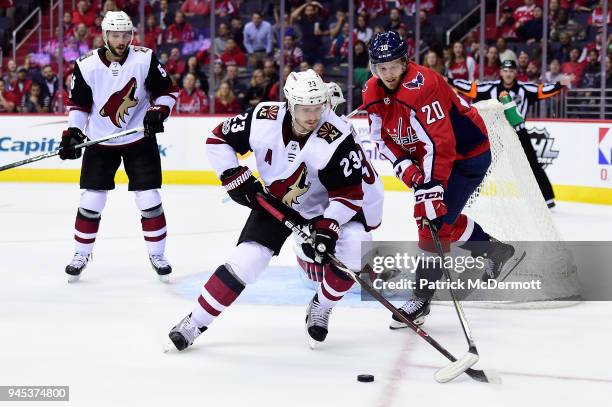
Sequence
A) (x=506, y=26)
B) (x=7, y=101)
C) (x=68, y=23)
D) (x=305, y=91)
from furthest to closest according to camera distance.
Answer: (x=68, y=23) → (x=7, y=101) → (x=506, y=26) → (x=305, y=91)

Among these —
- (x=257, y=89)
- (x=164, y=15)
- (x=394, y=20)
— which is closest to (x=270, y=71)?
(x=257, y=89)

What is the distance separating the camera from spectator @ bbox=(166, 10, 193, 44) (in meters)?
10.7

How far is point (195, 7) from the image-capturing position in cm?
1086

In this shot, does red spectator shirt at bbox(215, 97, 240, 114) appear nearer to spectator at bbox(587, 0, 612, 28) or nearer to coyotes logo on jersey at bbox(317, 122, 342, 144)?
spectator at bbox(587, 0, 612, 28)

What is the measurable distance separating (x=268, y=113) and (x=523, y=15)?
673 centimetres

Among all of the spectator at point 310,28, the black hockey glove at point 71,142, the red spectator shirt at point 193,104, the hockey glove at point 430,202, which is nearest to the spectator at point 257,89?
the red spectator shirt at point 193,104

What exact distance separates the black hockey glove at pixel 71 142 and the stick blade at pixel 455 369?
2.26 meters

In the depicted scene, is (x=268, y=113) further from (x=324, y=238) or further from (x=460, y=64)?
(x=460, y=64)

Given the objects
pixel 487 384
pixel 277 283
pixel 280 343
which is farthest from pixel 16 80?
pixel 487 384

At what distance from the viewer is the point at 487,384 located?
3.14 meters

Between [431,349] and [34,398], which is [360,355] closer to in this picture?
[431,349]

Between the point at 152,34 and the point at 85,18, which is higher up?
the point at 85,18

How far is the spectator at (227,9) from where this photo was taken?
34.9 feet

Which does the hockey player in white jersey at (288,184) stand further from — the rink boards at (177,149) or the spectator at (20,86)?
the spectator at (20,86)
